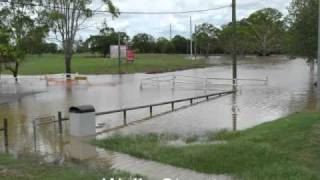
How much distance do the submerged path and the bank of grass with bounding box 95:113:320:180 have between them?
0.61ft

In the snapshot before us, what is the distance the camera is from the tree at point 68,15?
5006 cm

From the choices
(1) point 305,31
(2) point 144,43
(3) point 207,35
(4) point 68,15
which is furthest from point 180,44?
(1) point 305,31

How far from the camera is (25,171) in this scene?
8.95m

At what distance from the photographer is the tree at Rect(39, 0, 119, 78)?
164ft

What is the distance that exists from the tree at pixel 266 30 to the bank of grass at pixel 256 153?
111139mm

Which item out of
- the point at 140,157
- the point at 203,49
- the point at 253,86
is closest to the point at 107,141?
the point at 140,157

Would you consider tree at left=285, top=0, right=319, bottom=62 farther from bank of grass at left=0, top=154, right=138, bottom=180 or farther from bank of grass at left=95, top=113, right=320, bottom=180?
bank of grass at left=0, top=154, right=138, bottom=180

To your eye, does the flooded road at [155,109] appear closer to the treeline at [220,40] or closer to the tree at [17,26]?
the tree at [17,26]

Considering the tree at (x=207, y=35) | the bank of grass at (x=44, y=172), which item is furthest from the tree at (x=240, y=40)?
the bank of grass at (x=44, y=172)

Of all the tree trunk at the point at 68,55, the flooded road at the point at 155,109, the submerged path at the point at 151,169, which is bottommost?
the flooded road at the point at 155,109

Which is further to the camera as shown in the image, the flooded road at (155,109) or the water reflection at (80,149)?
the flooded road at (155,109)

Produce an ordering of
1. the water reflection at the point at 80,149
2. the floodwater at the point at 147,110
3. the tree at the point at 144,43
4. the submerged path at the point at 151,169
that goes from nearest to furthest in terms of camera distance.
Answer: the submerged path at the point at 151,169 < the water reflection at the point at 80,149 < the floodwater at the point at 147,110 < the tree at the point at 144,43

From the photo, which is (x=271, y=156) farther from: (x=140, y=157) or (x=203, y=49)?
(x=203, y=49)

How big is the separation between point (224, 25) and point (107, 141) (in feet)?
370
